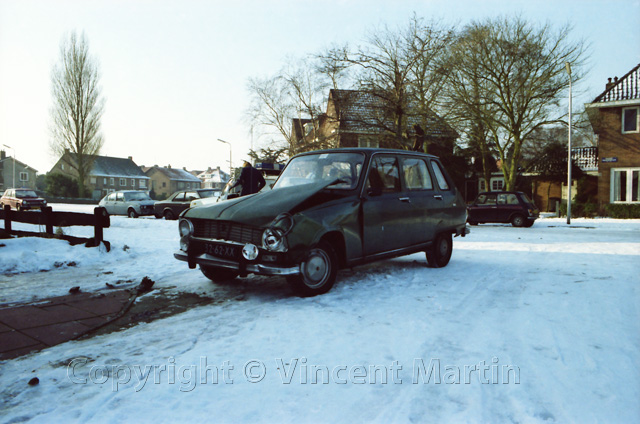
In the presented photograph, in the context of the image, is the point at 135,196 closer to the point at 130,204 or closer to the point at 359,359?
the point at 130,204

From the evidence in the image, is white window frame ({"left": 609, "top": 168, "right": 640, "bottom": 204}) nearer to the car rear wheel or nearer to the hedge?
the hedge

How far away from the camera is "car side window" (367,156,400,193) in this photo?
601 cm

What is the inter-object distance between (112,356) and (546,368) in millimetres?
3148

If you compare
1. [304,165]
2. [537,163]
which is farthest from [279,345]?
[537,163]

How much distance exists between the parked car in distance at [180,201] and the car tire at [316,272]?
15250 mm

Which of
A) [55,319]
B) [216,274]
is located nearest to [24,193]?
[216,274]

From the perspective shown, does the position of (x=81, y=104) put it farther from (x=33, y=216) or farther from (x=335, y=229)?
(x=335, y=229)

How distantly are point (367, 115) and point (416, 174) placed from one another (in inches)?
754

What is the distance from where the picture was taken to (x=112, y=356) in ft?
11.1

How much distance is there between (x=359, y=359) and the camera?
330cm

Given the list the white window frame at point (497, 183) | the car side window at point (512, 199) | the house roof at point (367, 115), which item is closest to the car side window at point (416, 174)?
the car side window at point (512, 199)

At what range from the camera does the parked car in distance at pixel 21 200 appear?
3152cm

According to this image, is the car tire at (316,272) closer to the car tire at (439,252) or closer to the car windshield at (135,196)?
the car tire at (439,252)

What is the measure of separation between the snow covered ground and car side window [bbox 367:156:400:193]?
4.26 ft
